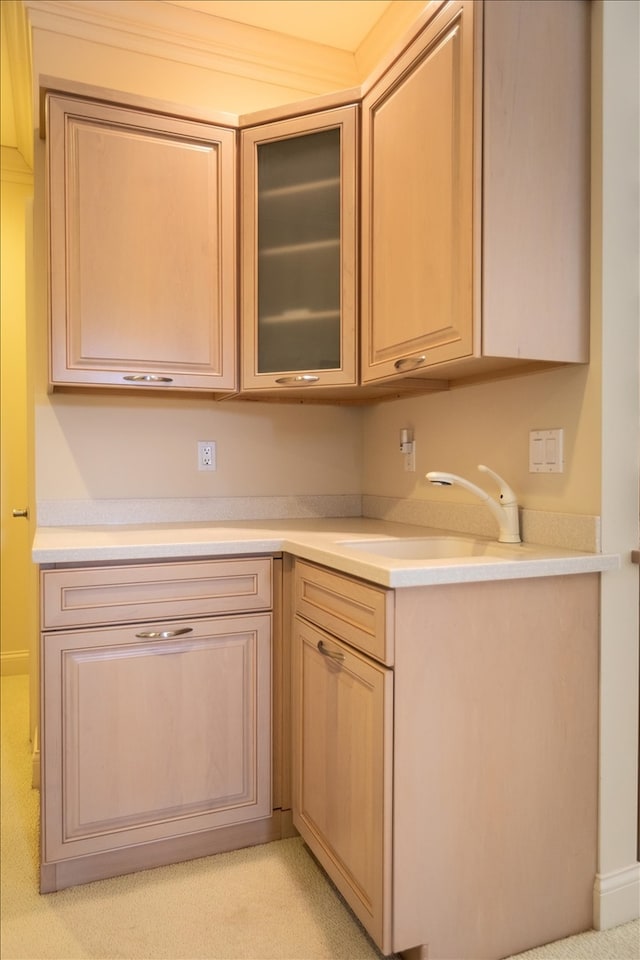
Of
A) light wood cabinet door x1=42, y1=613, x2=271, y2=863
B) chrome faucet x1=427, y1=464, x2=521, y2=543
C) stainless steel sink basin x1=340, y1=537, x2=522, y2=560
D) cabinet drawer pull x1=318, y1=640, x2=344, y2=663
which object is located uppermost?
chrome faucet x1=427, y1=464, x2=521, y2=543

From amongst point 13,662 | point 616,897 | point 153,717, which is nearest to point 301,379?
point 153,717

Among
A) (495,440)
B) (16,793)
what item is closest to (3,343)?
(16,793)

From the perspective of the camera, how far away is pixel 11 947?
4.98 ft

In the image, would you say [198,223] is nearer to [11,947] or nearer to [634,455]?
[634,455]

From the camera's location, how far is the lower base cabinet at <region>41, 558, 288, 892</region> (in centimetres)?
170

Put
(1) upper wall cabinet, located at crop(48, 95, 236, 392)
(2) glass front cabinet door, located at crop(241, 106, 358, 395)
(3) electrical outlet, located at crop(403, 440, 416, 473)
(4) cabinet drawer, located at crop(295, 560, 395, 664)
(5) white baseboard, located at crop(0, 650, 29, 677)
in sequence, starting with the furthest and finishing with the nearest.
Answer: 1. (5) white baseboard, located at crop(0, 650, 29, 677)
2. (3) electrical outlet, located at crop(403, 440, 416, 473)
3. (2) glass front cabinet door, located at crop(241, 106, 358, 395)
4. (1) upper wall cabinet, located at crop(48, 95, 236, 392)
5. (4) cabinet drawer, located at crop(295, 560, 395, 664)

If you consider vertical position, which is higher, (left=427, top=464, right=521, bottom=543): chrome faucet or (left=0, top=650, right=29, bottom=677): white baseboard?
(left=427, top=464, right=521, bottom=543): chrome faucet

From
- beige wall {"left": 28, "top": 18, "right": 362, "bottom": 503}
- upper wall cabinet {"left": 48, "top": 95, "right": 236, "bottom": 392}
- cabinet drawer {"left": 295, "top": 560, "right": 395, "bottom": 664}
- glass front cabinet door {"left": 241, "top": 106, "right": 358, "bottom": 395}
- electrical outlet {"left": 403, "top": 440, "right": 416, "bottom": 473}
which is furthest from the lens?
electrical outlet {"left": 403, "top": 440, "right": 416, "bottom": 473}

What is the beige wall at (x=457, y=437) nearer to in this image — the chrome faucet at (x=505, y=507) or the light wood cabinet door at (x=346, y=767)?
the chrome faucet at (x=505, y=507)

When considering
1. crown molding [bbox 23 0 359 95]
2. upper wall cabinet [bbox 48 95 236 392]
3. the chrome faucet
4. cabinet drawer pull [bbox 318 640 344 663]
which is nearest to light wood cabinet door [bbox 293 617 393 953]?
cabinet drawer pull [bbox 318 640 344 663]

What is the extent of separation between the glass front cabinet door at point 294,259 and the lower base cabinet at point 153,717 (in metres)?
0.67

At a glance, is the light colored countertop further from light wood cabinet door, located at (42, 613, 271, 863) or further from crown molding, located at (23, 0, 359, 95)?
crown molding, located at (23, 0, 359, 95)

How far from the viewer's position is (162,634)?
1784 millimetres

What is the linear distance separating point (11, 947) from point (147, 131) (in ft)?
7.36
